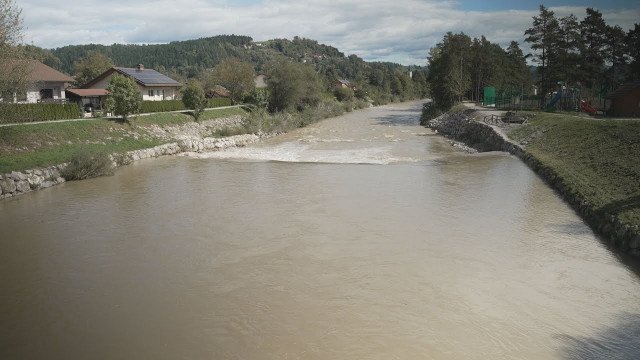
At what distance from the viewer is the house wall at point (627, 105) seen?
33.7 m

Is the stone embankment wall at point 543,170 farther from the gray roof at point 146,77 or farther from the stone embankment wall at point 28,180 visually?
the gray roof at point 146,77

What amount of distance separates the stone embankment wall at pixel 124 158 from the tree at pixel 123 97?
409 cm

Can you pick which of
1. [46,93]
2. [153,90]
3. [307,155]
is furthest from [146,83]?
[307,155]

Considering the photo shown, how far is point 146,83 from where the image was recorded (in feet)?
175

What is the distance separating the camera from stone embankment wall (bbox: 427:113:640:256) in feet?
45.6

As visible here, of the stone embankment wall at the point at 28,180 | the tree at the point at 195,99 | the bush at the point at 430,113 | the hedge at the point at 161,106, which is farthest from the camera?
the bush at the point at 430,113

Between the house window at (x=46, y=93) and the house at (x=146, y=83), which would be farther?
the house at (x=146, y=83)

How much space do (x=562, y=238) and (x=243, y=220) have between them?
36.0 ft

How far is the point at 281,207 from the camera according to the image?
19.0 meters

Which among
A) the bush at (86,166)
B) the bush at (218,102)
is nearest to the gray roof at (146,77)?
the bush at (218,102)

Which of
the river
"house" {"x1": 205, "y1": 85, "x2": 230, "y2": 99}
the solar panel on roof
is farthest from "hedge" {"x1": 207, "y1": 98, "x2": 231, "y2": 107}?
the river

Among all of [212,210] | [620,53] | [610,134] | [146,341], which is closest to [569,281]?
[146,341]

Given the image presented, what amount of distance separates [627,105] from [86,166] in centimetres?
3769

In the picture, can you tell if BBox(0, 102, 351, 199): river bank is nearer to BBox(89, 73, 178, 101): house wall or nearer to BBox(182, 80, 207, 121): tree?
BBox(182, 80, 207, 121): tree
